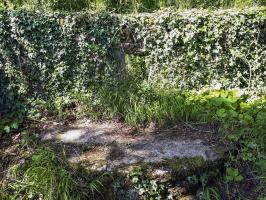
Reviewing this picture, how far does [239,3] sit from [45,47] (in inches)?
124

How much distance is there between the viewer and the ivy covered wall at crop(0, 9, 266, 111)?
582 cm

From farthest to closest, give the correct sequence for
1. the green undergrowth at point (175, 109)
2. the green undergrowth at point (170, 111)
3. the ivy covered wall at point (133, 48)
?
the ivy covered wall at point (133, 48) → the green undergrowth at point (175, 109) → the green undergrowth at point (170, 111)

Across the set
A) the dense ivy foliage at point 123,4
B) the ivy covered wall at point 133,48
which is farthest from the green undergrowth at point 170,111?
the dense ivy foliage at point 123,4

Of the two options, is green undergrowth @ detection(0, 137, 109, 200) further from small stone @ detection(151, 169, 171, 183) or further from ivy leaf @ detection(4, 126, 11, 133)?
ivy leaf @ detection(4, 126, 11, 133)

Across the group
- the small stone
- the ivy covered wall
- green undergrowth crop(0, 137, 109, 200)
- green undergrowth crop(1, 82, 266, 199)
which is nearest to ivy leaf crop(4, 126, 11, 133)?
green undergrowth crop(1, 82, 266, 199)

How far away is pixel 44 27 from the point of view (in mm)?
6234

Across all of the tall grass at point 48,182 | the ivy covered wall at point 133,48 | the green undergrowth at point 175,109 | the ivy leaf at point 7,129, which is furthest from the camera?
the ivy leaf at point 7,129

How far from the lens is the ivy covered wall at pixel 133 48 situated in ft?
19.1

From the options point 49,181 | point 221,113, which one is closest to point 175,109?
point 221,113

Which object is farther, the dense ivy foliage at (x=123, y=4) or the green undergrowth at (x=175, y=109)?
the dense ivy foliage at (x=123, y=4)

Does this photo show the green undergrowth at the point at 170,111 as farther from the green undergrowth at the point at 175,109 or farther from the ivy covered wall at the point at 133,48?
the ivy covered wall at the point at 133,48

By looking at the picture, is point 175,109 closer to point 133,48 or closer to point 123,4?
point 133,48

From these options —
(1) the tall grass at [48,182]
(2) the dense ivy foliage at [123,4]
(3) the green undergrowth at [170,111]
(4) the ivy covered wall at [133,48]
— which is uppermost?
(2) the dense ivy foliage at [123,4]

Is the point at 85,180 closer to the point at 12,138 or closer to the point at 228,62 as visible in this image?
the point at 12,138
